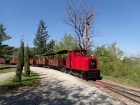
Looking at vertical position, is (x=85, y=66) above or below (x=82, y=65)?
below

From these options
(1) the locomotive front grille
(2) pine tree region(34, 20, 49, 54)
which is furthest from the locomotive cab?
(2) pine tree region(34, 20, 49, 54)

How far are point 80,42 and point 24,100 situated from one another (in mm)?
25844

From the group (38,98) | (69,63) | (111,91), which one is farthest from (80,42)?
(38,98)

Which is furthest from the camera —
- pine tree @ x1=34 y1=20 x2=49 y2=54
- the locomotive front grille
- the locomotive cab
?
pine tree @ x1=34 y1=20 x2=49 y2=54

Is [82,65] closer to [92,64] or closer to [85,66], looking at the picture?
[85,66]

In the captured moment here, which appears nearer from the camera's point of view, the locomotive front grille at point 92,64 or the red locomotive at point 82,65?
the red locomotive at point 82,65

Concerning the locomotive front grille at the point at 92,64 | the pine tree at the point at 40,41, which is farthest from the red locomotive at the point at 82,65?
the pine tree at the point at 40,41

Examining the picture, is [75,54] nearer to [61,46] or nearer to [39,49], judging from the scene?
[61,46]

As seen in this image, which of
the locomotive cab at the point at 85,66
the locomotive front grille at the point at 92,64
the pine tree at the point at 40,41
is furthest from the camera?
the pine tree at the point at 40,41

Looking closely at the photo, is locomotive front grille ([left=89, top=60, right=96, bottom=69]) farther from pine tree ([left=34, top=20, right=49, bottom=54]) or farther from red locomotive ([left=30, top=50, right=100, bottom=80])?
pine tree ([left=34, top=20, right=49, bottom=54])

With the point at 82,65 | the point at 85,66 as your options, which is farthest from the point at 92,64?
the point at 82,65

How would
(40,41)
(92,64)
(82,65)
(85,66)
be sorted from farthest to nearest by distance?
1. (40,41)
2. (82,65)
3. (92,64)
4. (85,66)

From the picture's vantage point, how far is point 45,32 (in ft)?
322

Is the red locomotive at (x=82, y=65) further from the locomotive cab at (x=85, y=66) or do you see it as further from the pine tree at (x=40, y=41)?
the pine tree at (x=40, y=41)
